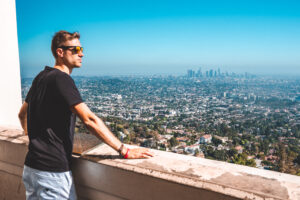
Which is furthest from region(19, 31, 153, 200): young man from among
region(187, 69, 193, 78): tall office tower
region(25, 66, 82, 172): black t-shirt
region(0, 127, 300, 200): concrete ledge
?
region(187, 69, 193, 78): tall office tower

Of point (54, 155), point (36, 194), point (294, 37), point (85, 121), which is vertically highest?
point (294, 37)

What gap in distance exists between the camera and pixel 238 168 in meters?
1.36

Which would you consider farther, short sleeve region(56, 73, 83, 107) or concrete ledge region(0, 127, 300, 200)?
short sleeve region(56, 73, 83, 107)

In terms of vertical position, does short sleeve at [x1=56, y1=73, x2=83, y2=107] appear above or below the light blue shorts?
above

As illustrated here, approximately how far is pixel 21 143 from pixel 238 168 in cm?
162

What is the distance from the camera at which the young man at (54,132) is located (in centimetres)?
127

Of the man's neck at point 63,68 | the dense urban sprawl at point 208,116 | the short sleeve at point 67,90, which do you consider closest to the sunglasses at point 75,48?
the man's neck at point 63,68

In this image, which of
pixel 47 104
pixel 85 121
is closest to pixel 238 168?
pixel 85 121

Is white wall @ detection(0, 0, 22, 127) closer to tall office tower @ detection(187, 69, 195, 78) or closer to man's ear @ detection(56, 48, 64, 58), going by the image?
man's ear @ detection(56, 48, 64, 58)

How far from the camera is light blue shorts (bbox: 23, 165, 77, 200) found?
1.33m

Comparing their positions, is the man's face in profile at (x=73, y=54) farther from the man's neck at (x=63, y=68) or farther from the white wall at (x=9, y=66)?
the white wall at (x=9, y=66)

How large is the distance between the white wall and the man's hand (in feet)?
5.75

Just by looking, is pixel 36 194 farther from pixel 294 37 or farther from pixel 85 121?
pixel 294 37

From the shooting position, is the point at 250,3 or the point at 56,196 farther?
the point at 250,3
